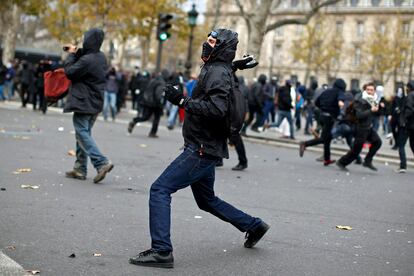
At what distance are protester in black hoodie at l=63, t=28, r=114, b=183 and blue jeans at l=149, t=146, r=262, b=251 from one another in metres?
3.72

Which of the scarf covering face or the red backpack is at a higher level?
the red backpack

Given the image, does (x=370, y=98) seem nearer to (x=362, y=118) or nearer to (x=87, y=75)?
(x=362, y=118)

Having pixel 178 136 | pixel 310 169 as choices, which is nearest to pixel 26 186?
pixel 310 169

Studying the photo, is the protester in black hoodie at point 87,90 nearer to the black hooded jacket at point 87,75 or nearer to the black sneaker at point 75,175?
the black hooded jacket at point 87,75

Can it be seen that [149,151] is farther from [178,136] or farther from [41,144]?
[178,136]

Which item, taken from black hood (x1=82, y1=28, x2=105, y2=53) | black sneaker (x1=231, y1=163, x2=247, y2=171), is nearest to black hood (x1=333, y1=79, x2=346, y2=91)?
black sneaker (x1=231, y1=163, x2=247, y2=171)

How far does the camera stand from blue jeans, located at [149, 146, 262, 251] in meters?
5.75

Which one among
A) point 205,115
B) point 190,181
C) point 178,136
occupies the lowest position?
point 178,136

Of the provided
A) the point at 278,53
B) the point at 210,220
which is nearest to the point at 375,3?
the point at 278,53

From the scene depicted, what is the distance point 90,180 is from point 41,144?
474 centimetres

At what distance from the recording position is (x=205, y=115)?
5785mm

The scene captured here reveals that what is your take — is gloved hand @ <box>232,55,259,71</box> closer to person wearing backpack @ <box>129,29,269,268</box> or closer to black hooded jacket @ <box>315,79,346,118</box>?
person wearing backpack @ <box>129,29,269,268</box>

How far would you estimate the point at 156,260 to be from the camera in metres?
5.69

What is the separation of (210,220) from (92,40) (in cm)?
327
